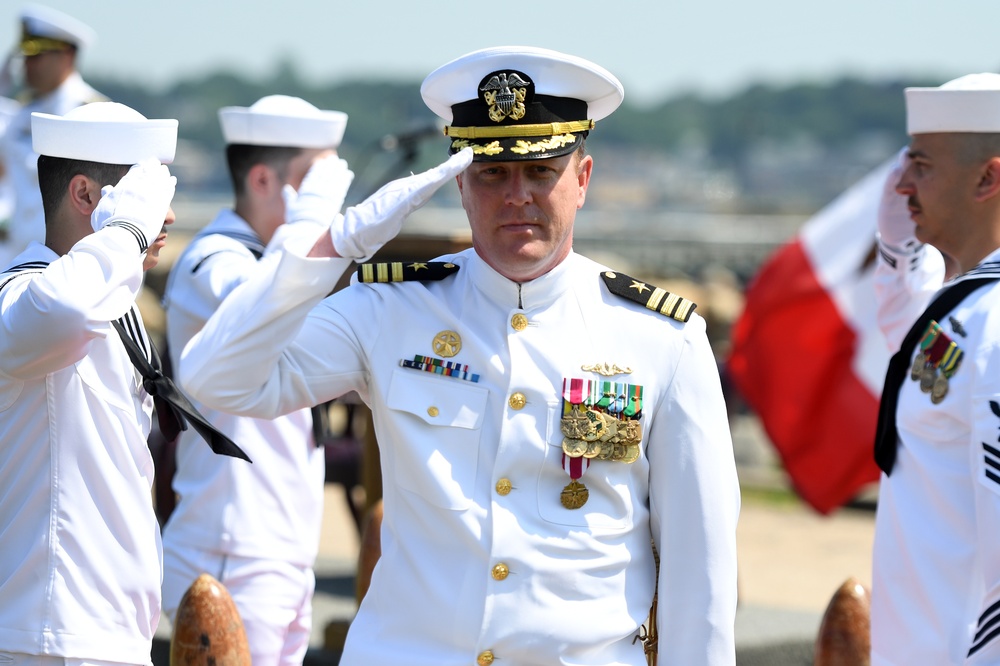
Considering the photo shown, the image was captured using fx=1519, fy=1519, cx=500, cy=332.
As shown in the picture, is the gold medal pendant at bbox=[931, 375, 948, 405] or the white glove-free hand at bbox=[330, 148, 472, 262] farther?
the gold medal pendant at bbox=[931, 375, 948, 405]

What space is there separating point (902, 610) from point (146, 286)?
21.8 metres

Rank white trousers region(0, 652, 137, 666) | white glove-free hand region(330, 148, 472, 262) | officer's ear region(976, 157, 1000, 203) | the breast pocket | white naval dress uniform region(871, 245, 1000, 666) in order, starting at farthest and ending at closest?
officer's ear region(976, 157, 1000, 203)
white naval dress uniform region(871, 245, 1000, 666)
white trousers region(0, 652, 137, 666)
the breast pocket
white glove-free hand region(330, 148, 472, 262)

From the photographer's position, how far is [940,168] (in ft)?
14.6

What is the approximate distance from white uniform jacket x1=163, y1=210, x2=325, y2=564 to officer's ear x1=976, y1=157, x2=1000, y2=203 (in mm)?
2284

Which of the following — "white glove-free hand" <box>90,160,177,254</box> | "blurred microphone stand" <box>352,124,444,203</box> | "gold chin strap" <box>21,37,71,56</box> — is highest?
"gold chin strap" <box>21,37,71,56</box>

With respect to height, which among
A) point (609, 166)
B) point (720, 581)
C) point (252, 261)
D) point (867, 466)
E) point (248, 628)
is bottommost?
point (609, 166)

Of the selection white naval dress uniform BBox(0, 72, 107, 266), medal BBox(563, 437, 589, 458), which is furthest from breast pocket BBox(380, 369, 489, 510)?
white naval dress uniform BBox(0, 72, 107, 266)

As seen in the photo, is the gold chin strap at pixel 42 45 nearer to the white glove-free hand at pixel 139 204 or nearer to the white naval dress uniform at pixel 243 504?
the white naval dress uniform at pixel 243 504

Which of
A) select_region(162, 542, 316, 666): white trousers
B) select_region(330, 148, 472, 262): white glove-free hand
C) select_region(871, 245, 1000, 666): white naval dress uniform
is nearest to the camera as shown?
select_region(330, 148, 472, 262): white glove-free hand

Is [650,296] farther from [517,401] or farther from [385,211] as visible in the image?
[385,211]

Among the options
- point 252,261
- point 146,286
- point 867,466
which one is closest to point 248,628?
point 252,261

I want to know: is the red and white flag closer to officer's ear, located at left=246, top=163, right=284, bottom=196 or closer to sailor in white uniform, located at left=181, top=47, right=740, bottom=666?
officer's ear, located at left=246, top=163, right=284, bottom=196

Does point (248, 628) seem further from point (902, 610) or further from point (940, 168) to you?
point (940, 168)

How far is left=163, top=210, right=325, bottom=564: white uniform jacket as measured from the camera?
4.98 meters
